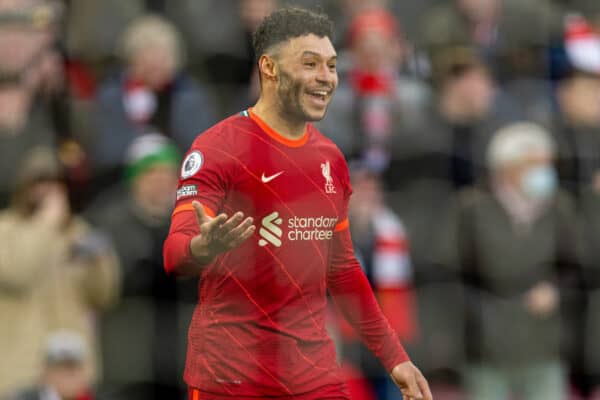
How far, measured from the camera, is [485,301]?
4.71 metres

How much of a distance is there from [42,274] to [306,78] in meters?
1.80

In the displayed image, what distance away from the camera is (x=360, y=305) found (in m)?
3.05

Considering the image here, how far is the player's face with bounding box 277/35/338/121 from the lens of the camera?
9.47 feet

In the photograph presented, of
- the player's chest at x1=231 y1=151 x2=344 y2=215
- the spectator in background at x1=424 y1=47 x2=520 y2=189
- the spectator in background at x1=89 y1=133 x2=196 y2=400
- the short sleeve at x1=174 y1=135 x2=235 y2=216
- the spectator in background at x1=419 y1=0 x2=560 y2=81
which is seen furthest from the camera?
the spectator in background at x1=419 y1=0 x2=560 y2=81

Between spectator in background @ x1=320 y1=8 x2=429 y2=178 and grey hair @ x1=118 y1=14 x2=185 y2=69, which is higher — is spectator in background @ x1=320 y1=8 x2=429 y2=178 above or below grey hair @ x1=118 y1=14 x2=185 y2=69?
below

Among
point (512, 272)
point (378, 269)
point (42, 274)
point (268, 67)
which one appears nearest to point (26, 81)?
point (42, 274)

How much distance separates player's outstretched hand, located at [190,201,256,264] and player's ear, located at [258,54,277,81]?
527 mm

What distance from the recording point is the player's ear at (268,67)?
2934mm

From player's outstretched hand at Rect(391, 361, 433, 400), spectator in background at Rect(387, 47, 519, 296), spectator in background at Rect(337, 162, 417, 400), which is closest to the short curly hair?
player's outstretched hand at Rect(391, 361, 433, 400)

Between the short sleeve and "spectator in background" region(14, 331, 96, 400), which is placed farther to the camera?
"spectator in background" region(14, 331, 96, 400)

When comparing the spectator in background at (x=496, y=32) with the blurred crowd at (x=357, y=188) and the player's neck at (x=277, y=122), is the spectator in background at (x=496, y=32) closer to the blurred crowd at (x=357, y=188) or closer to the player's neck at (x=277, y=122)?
the blurred crowd at (x=357, y=188)

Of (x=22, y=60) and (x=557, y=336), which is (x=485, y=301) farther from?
(x=22, y=60)

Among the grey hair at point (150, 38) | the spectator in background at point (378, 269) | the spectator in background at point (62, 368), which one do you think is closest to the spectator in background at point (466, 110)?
the spectator in background at point (378, 269)

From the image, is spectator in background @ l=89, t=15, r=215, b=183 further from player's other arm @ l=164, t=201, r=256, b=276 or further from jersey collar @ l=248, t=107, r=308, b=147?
player's other arm @ l=164, t=201, r=256, b=276
